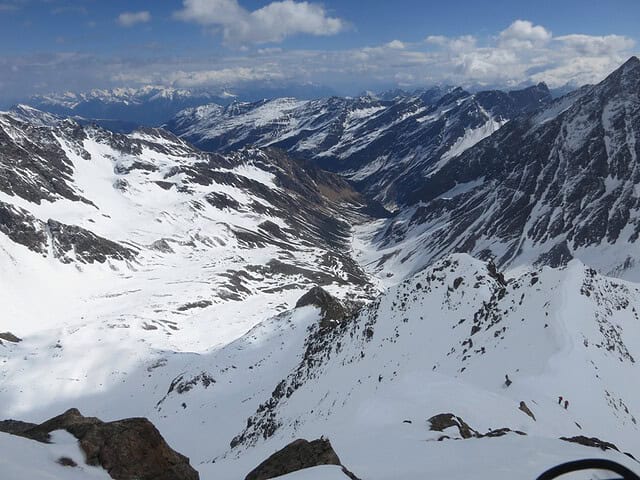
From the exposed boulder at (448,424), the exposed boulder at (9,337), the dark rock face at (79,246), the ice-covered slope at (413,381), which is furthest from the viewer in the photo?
the dark rock face at (79,246)

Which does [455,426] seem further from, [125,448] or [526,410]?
[125,448]

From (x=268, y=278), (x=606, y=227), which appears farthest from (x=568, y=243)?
(x=268, y=278)

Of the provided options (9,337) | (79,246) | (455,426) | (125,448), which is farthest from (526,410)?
(79,246)

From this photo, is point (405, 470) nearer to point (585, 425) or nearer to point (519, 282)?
point (585, 425)

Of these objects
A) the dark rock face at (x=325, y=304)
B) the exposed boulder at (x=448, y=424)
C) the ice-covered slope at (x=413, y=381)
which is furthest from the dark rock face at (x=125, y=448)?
the dark rock face at (x=325, y=304)

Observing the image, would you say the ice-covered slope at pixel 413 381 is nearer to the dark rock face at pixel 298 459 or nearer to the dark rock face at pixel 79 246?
the dark rock face at pixel 298 459

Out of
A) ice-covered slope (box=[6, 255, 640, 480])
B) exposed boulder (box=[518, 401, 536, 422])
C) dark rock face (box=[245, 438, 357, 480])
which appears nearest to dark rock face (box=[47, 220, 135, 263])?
ice-covered slope (box=[6, 255, 640, 480])

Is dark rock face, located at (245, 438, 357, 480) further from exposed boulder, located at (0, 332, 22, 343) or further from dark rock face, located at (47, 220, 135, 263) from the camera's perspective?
dark rock face, located at (47, 220, 135, 263)
